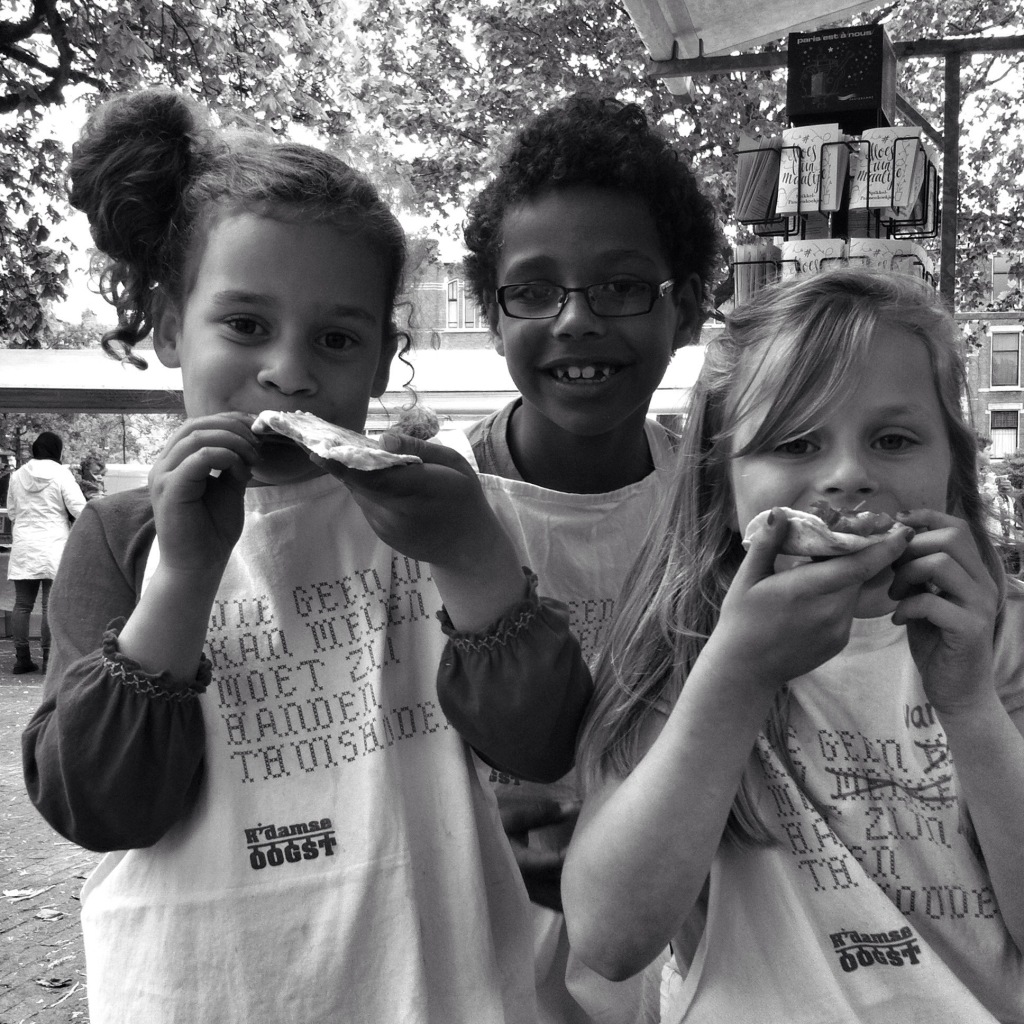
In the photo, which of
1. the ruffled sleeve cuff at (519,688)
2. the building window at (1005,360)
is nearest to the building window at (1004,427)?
the building window at (1005,360)

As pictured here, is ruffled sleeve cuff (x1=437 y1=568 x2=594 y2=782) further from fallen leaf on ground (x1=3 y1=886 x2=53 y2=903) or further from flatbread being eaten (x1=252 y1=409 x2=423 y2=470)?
fallen leaf on ground (x1=3 y1=886 x2=53 y2=903)

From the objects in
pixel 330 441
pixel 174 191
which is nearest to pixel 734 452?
pixel 330 441

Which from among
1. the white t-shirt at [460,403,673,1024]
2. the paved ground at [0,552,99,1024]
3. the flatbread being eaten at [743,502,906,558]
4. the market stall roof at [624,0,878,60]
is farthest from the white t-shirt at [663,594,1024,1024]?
the market stall roof at [624,0,878,60]

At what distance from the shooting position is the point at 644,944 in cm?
137

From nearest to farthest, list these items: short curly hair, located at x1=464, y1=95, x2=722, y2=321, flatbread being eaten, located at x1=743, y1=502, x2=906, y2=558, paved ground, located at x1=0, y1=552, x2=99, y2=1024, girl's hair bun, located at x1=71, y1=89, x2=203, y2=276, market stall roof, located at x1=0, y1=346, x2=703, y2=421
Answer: flatbread being eaten, located at x1=743, y1=502, x2=906, y2=558, girl's hair bun, located at x1=71, y1=89, x2=203, y2=276, short curly hair, located at x1=464, y1=95, x2=722, y2=321, paved ground, located at x1=0, y1=552, x2=99, y2=1024, market stall roof, located at x1=0, y1=346, x2=703, y2=421

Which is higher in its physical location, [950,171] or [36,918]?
[950,171]

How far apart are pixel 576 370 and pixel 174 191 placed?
0.78m

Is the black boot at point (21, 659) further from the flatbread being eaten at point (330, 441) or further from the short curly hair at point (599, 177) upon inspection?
the flatbread being eaten at point (330, 441)

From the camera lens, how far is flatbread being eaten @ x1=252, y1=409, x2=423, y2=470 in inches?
52.8

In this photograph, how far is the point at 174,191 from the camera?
1811 millimetres

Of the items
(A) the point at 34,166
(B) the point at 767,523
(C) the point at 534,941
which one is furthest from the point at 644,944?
(A) the point at 34,166

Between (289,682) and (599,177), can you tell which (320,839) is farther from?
→ (599,177)

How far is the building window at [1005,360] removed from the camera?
41031 millimetres

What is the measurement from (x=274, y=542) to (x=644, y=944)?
31.6 inches
